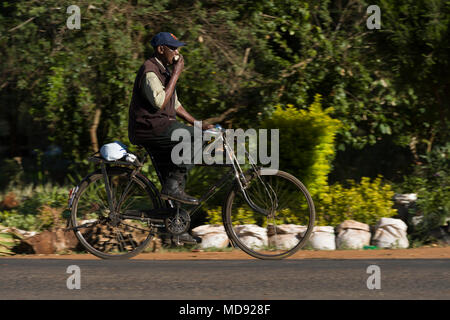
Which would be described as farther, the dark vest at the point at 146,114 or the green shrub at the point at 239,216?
the green shrub at the point at 239,216

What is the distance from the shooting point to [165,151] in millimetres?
6281

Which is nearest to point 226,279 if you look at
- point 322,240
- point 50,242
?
point 322,240

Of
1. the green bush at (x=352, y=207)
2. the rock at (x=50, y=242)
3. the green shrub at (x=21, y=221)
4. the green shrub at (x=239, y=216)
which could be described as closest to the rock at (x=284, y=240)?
the green shrub at (x=239, y=216)

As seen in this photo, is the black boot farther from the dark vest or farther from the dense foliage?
the dense foliage

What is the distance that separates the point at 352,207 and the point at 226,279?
4.00 meters

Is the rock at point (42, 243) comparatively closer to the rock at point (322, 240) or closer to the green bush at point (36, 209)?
the green bush at point (36, 209)

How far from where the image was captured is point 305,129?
9.31 m

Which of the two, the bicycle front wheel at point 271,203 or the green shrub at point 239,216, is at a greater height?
the bicycle front wheel at point 271,203

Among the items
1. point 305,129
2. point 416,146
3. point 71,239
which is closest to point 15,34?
point 71,239

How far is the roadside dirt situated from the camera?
7.14 m

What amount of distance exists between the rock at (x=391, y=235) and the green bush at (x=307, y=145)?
1199mm

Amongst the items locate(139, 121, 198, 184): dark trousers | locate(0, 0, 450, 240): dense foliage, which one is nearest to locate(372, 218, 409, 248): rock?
locate(0, 0, 450, 240): dense foliage

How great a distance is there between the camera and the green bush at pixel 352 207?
360 inches

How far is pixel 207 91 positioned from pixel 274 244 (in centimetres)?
305
